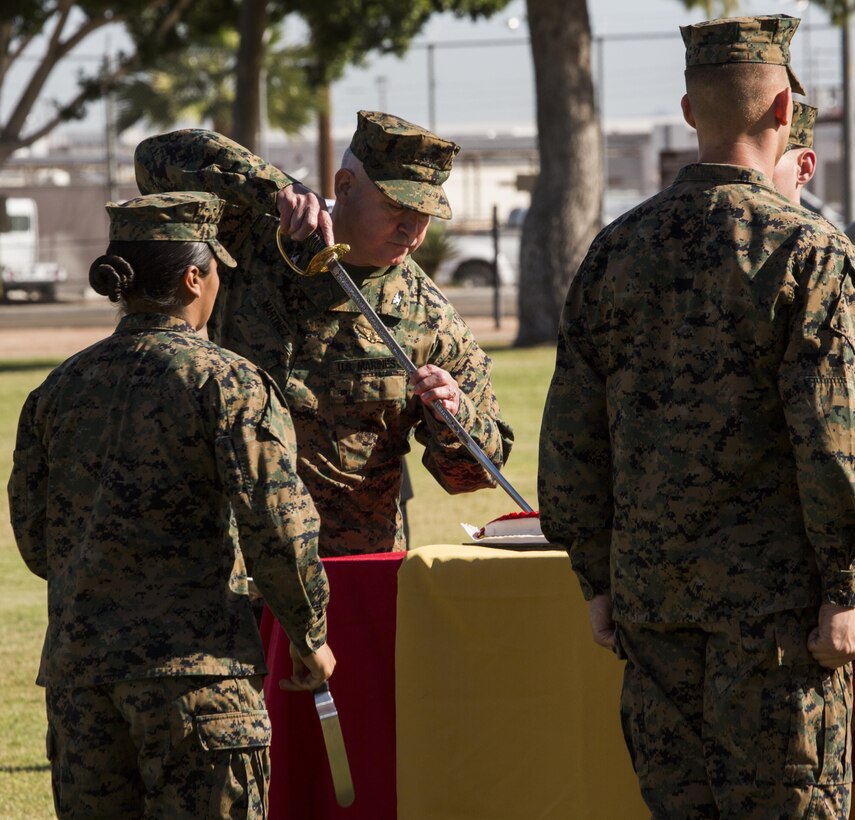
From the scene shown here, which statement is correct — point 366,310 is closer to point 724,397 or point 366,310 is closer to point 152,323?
point 152,323

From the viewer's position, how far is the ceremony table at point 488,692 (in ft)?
13.1

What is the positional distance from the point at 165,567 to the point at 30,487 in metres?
0.41

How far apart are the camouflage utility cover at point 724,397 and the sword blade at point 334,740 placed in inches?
27.0

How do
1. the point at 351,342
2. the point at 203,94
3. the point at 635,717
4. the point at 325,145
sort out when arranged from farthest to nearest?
the point at 203,94
the point at 325,145
the point at 351,342
the point at 635,717

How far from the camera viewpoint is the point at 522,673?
4.05 metres

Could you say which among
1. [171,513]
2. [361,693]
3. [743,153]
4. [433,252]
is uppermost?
[743,153]

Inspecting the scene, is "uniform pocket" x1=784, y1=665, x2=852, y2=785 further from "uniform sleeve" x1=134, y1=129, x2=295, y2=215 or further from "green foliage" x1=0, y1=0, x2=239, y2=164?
"green foliage" x1=0, y1=0, x2=239, y2=164

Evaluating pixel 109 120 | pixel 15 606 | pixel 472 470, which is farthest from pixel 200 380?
pixel 109 120

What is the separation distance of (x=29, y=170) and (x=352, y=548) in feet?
181

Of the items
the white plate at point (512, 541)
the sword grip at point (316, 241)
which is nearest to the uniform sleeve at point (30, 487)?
the sword grip at point (316, 241)

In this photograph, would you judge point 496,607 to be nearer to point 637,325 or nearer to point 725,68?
point 637,325

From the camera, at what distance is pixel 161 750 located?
313 cm

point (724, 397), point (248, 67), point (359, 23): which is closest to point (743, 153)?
point (724, 397)

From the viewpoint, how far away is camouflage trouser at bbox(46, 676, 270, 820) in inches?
123
